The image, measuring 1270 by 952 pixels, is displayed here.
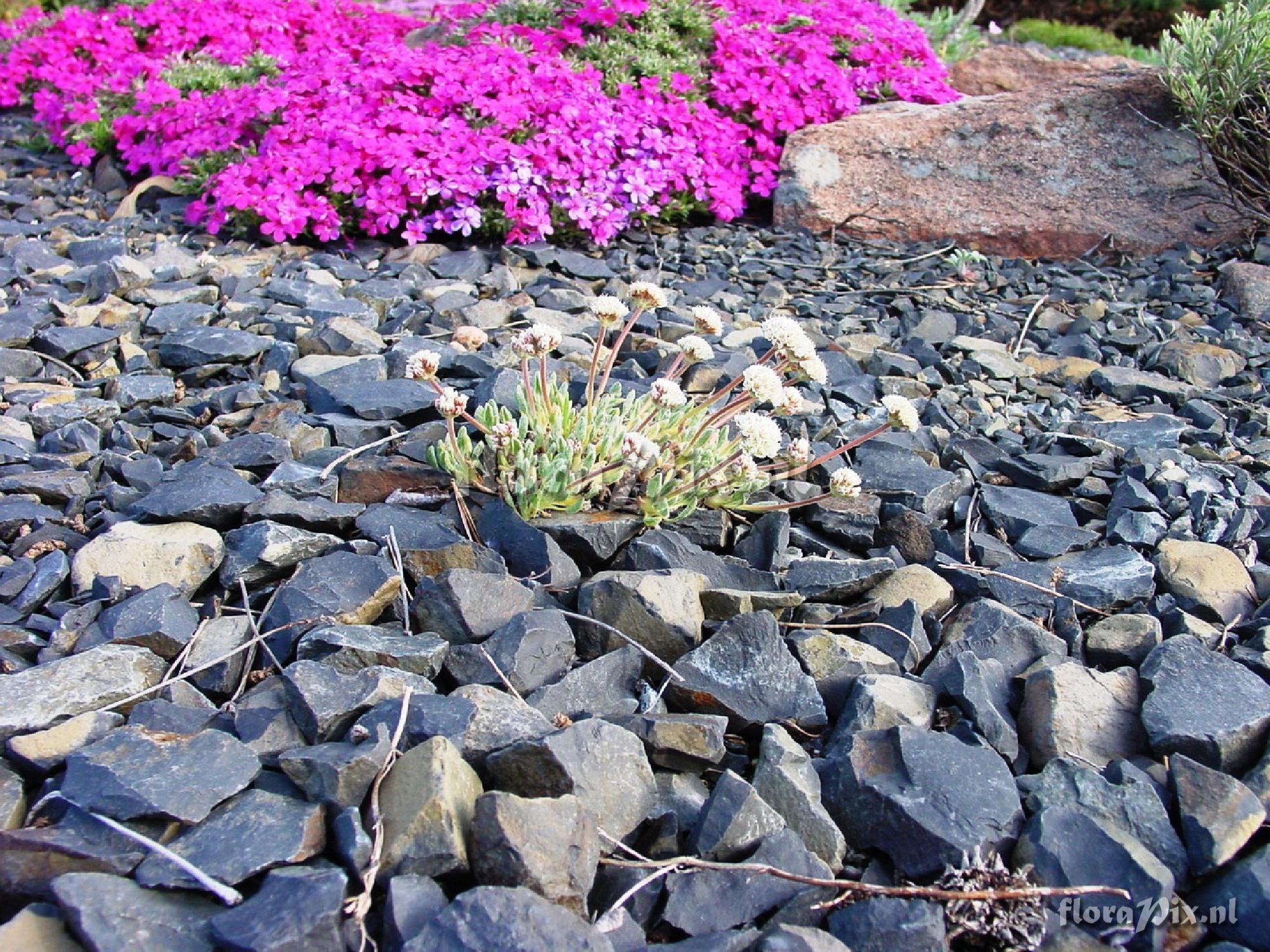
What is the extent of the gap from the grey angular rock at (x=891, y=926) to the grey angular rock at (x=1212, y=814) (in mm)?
505

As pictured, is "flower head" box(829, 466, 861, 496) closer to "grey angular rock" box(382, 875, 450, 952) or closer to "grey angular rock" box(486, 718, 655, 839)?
"grey angular rock" box(486, 718, 655, 839)

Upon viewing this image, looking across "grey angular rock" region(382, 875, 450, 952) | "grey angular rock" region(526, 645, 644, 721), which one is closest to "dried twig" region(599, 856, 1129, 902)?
"grey angular rock" region(382, 875, 450, 952)

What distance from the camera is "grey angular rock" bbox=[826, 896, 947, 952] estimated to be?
161cm

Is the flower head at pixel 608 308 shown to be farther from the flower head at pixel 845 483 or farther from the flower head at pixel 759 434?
the flower head at pixel 845 483

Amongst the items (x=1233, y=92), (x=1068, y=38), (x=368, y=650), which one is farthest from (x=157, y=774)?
(x=1068, y=38)

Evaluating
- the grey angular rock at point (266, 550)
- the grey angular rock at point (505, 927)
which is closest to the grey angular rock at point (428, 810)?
the grey angular rock at point (505, 927)

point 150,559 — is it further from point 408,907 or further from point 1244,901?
point 1244,901

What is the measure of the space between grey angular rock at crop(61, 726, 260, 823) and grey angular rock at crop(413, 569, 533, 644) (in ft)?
1.75

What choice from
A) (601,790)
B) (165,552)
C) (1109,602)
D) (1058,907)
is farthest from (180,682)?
(1109,602)

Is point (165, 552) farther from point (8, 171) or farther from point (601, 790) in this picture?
point (8, 171)

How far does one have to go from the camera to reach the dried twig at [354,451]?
283cm

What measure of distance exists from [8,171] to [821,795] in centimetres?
631

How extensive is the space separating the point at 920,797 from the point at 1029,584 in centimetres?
93

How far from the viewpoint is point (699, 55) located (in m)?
6.30
